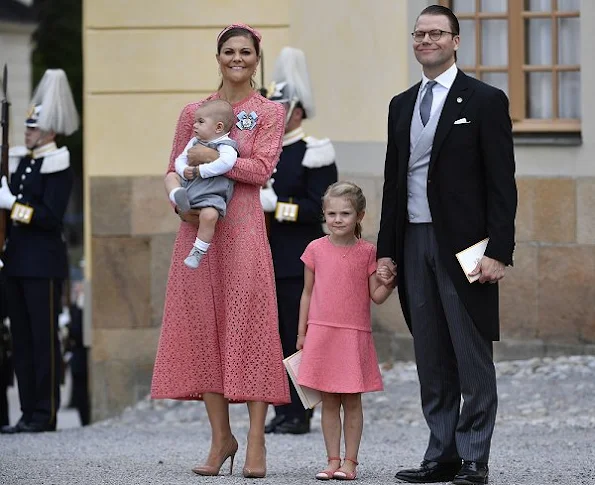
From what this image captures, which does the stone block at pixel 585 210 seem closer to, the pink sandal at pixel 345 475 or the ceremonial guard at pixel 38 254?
the ceremonial guard at pixel 38 254

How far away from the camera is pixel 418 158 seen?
25.2ft

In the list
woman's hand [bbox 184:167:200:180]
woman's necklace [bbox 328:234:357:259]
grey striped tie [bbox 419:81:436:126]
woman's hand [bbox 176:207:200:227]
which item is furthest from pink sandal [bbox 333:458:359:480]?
grey striped tie [bbox 419:81:436:126]

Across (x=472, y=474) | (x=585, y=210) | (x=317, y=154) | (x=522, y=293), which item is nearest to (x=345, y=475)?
(x=472, y=474)

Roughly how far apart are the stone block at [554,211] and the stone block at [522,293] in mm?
141

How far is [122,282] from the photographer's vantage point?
13.8 meters

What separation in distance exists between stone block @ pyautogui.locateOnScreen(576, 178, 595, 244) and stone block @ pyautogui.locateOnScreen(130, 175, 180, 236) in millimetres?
2983

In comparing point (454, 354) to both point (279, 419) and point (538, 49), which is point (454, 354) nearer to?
point (279, 419)

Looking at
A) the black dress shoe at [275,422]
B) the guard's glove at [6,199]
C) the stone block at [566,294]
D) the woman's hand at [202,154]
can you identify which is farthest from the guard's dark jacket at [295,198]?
the woman's hand at [202,154]

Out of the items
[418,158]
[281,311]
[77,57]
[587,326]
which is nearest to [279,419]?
[281,311]

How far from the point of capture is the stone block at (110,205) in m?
13.8

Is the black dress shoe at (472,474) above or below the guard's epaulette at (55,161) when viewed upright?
below

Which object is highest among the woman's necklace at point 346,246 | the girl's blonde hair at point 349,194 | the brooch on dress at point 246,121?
the brooch on dress at point 246,121

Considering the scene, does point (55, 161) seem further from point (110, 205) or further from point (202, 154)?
point (202, 154)

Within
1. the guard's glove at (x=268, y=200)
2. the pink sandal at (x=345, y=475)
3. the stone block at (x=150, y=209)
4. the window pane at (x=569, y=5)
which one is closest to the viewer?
the pink sandal at (x=345, y=475)
